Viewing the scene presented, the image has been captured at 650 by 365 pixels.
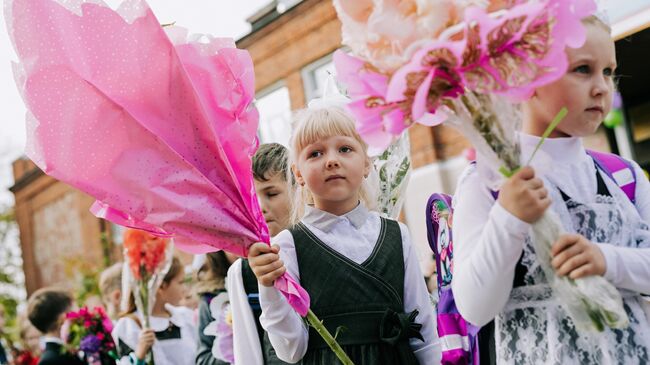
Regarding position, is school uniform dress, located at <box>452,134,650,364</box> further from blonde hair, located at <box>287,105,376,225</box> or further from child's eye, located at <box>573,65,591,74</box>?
blonde hair, located at <box>287,105,376,225</box>

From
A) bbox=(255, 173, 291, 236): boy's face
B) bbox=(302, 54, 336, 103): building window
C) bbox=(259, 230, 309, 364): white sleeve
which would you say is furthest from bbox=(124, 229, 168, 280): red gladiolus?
bbox=(302, 54, 336, 103): building window

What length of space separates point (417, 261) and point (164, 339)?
2640mm

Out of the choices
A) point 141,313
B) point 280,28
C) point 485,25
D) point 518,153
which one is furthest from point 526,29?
point 280,28

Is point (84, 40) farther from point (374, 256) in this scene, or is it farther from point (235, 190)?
point (374, 256)

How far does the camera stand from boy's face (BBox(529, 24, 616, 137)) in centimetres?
162

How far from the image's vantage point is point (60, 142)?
1969 millimetres

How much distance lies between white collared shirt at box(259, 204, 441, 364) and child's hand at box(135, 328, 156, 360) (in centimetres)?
204

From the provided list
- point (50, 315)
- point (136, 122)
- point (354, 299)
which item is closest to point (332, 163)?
point (354, 299)

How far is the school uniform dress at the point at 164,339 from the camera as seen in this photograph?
4453mm

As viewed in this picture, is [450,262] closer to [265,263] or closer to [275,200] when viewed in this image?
[265,263]

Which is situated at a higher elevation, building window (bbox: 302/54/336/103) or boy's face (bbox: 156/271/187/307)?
building window (bbox: 302/54/336/103)

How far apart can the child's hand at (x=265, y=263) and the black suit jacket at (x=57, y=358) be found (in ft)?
12.3

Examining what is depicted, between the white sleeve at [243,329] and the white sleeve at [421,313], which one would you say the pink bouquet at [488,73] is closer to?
the white sleeve at [421,313]

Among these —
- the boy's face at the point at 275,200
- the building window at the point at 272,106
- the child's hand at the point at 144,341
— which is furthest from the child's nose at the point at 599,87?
the building window at the point at 272,106
